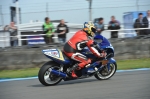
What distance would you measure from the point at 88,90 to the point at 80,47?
151 centimetres

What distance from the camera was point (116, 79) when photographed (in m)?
8.73

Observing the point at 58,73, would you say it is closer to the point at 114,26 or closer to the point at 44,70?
the point at 44,70

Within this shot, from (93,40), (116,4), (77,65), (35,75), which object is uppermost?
(116,4)

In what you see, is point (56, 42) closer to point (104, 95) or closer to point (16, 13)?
point (16, 13)

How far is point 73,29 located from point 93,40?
6663mm

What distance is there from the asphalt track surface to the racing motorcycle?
213 mm

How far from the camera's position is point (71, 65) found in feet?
27.8

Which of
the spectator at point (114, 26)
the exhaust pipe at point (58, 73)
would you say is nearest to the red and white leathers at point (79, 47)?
the exhaust pipe at point (58, 73)

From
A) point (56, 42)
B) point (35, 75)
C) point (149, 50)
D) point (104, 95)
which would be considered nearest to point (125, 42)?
point (149, 50)

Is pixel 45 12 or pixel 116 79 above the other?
pixel 45 12

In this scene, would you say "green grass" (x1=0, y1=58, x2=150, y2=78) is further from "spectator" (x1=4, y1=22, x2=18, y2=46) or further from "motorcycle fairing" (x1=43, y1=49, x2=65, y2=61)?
"motorcycle fairing" (x1=43, y1=49, x2=65, y2=61)

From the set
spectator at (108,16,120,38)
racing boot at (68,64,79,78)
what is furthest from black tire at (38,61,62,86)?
spectator at (108,16,120,38)

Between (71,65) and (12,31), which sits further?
(12,31)

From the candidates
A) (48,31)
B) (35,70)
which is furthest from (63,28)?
(35,70)
